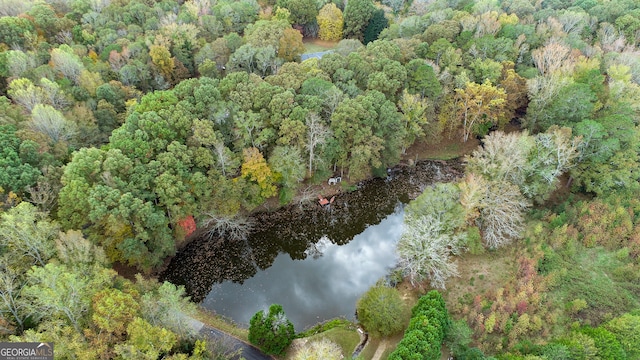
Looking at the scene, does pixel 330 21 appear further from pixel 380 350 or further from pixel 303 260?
pixel 380 350

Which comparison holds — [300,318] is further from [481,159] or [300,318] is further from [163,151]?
[481,159]

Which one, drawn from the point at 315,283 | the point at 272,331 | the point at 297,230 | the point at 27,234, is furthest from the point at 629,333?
the point at 27,234

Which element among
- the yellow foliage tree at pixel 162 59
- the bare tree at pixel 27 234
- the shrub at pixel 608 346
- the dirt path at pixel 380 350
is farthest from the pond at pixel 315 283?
the yellow foliage tree at pixel 162 59

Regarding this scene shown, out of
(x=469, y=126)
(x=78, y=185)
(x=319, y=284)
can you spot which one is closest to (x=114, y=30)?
(x=78, y=185)

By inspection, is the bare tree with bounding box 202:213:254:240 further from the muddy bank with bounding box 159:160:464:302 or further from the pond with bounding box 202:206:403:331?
the pond with bounding box 202:206:403:331

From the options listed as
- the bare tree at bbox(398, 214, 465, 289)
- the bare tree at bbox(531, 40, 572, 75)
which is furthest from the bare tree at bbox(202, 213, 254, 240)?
the bare tree at bbox(531, 40, 572, 75)

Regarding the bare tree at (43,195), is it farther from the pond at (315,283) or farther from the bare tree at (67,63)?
the bare tree at (67,63)
